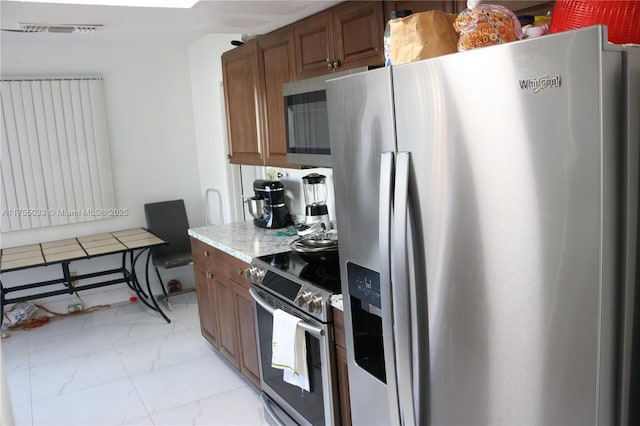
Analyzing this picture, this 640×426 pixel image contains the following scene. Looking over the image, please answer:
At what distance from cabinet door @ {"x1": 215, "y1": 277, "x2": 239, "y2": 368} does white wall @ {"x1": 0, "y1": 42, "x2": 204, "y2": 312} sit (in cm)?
204

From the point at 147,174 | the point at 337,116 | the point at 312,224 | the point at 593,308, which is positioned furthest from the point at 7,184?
the point at 593,308

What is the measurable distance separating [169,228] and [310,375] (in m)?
3.13

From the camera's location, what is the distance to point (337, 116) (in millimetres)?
1594

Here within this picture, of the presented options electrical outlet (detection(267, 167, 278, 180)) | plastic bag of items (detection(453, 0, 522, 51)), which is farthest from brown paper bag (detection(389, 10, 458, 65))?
electrical outlet (detection(267, 167, 278, 180))

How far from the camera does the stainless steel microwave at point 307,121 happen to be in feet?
7.91

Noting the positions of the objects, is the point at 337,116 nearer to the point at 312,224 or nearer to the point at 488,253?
the point at 488,253

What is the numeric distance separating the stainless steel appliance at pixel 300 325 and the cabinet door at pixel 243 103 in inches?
35.6

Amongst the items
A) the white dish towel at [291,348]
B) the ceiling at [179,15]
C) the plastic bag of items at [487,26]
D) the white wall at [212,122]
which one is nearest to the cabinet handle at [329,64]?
the ceiling at [179,15]

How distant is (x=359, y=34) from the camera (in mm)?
2307

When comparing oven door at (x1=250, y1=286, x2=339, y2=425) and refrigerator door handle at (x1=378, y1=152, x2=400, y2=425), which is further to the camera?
oven door at (x1=250, y1=286, x2=339, y2=425)

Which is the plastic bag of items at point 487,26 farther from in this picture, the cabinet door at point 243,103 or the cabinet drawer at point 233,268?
the cabinet door at point 243,103

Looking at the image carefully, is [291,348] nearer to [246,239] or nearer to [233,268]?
[233,268]

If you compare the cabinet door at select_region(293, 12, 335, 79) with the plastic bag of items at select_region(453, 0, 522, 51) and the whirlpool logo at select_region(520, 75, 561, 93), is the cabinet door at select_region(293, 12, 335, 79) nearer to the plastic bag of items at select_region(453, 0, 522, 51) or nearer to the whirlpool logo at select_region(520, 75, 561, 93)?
the plastic bag of items at select_region(453, 0, 522, 51)

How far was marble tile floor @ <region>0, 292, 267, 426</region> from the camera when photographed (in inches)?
118
